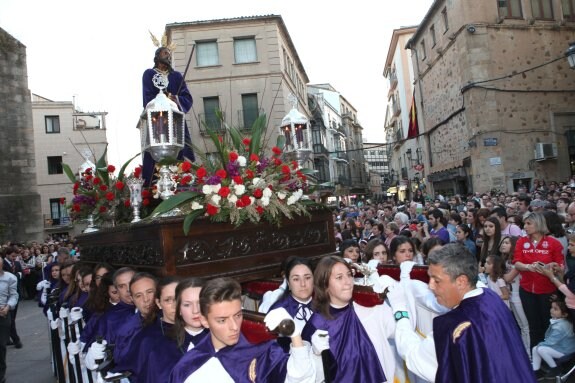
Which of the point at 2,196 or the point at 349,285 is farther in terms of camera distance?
the point at 2,196

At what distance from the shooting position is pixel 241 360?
2707 mm

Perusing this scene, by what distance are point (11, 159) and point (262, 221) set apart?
18.6 metres

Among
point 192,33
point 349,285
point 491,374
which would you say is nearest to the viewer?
point 491,374

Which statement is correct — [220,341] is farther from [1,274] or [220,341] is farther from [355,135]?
[355,135]

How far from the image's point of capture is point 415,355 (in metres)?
3.10

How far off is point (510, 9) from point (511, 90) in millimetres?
3554

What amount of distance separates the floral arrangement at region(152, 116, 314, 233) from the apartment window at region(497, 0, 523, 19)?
19054mm

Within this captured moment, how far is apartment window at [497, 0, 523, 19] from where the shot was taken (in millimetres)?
20203

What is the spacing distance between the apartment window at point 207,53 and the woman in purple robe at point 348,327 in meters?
25.1

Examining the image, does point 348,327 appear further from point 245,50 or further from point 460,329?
point 245,50

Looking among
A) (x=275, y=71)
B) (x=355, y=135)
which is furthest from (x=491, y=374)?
(x=355, y=135)

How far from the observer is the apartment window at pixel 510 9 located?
20.2 m

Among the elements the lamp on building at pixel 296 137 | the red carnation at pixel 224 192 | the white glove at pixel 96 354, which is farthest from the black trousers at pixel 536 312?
the white glove at pixel 96 354

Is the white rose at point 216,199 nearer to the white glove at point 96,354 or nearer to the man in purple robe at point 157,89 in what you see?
the white glove at point 96,354
